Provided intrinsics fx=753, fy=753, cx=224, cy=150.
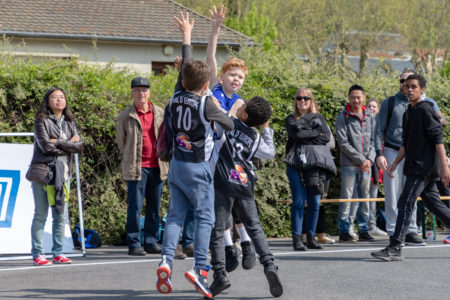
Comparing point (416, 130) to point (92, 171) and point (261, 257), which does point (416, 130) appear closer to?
point (261, 257)

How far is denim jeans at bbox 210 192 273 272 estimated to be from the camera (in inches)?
261

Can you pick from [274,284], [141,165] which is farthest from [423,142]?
[141,165]

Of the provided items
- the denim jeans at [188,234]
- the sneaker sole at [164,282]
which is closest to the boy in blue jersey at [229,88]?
the sneaker sole at [164,282]

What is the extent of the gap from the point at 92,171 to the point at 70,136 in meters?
1.75

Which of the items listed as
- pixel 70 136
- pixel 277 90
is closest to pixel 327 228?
pixel 277 90

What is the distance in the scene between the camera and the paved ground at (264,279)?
6609 millimetres

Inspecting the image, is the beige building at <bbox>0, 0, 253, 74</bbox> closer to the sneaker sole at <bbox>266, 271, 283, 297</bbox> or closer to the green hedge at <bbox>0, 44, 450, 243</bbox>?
the green hedge at <bbox>0, 44, 450, 243</bbox>

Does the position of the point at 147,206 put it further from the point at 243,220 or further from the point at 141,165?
the point at 243,220

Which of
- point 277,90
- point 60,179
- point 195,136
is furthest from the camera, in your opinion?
point 277,90

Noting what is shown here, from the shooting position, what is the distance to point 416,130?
8516 mm

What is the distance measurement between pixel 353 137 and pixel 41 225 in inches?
186

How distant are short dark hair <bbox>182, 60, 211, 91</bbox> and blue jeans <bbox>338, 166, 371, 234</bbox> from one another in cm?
488

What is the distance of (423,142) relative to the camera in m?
8.51

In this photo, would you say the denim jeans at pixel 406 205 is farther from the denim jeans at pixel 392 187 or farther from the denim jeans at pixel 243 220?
the denim jeans at pixel 243 220
